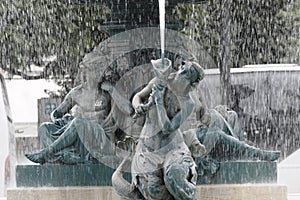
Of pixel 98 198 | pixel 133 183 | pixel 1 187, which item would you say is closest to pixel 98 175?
pixel 98 198

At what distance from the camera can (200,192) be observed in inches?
390

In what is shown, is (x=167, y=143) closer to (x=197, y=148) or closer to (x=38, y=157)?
(x=197, y=148)

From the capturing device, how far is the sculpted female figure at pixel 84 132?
33.2ft

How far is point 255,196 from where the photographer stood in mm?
9930

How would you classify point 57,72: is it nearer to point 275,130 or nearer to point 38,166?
point 275,130

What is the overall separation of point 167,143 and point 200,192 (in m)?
1.09

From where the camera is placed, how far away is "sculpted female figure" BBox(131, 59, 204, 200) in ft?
29.1

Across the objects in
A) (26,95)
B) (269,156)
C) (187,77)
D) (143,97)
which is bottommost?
(26,95)

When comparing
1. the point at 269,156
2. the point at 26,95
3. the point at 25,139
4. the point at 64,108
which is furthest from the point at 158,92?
the point at 26,95

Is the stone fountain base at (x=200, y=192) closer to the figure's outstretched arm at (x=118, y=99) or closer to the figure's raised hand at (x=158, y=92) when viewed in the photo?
the figure's outstretched arm at (x=118, y=99)

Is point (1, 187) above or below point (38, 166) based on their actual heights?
below

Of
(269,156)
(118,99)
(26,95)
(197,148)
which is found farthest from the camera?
(26,95)

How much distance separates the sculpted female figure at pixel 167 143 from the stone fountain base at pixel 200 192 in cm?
99

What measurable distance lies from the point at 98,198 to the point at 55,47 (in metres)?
9.75
